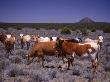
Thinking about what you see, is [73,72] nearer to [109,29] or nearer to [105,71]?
[105,71]

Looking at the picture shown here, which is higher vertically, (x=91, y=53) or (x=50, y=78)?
(x=91, y=53)

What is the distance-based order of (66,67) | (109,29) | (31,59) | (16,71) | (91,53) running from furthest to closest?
(109,29), (31,59), (66,67), (91,53), (16,71)

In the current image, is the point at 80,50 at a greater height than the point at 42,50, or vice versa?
the point at 80,50

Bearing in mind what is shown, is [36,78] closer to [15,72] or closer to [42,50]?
[15,72]

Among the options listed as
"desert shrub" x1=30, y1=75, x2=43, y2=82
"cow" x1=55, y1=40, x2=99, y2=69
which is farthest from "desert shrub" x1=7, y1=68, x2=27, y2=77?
"cow" x1=55, y1=40, x2=99, y2=69

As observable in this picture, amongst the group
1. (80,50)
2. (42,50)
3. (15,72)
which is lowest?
(15,72)

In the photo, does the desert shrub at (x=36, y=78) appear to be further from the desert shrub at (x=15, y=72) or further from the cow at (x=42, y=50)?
the cow at (x=42, y=50)

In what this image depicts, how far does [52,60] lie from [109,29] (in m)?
49.2

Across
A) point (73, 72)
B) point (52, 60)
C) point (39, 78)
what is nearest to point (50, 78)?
point (39, 78)

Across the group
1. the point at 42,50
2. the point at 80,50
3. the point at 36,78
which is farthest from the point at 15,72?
the point at 80,50

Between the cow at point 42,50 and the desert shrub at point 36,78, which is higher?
the cow at point 42,50

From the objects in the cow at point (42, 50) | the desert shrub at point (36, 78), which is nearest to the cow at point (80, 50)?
the cow at point (42, 50)

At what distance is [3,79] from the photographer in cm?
1093

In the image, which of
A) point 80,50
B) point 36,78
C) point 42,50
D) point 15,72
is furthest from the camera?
point 42,50
